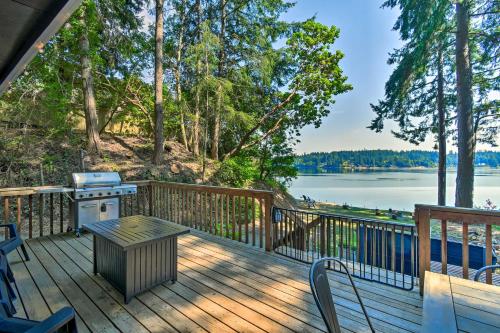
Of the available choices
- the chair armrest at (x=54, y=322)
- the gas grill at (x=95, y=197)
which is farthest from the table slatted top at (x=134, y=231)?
the gas grill at (x=95, y=197)

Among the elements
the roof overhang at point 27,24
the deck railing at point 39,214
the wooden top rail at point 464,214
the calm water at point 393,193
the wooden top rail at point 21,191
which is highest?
the roof overhang at point 27,24

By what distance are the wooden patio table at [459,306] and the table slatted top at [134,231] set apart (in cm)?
223

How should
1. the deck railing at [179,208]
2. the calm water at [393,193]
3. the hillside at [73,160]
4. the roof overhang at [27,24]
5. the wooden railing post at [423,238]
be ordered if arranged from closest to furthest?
the roof overhang at [27,24] < the wooden railing post at [423,238] < the deck railing at [179,208] < the hillside at [73,160] < the calm water at [393,193]

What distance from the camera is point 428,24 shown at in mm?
8516

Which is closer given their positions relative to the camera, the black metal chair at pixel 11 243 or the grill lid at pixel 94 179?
the black metal chair at pixel 11 243

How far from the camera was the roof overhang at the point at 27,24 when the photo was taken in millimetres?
1461

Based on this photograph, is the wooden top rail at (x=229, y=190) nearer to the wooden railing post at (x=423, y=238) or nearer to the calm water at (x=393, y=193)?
the wooden railing post at (x=423, y=238)

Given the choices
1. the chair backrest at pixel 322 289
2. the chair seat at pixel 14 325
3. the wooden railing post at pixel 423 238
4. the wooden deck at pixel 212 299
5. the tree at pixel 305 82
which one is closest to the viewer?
the chair backrest at pixel 322 289

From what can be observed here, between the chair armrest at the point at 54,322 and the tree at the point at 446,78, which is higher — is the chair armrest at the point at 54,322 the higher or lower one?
the lower one

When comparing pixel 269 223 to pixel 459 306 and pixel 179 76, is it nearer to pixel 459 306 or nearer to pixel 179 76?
pixel 459 306

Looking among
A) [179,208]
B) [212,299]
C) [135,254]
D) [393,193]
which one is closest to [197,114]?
[179,208]

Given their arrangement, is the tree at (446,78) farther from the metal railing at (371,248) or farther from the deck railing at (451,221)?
the deck railing at (451,221)

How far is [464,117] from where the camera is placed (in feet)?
28.8

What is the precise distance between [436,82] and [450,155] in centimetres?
370
